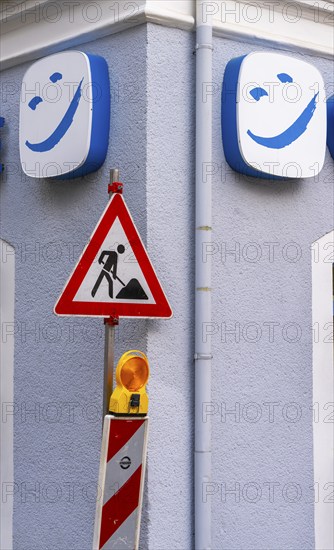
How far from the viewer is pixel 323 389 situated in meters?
6.70

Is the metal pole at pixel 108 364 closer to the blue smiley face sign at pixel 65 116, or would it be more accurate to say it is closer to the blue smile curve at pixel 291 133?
the blue smiley face sign at pixel 65 116

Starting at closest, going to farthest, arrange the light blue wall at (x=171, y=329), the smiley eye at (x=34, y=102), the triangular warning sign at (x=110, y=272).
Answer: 1. the triangular warning sign at (x=110, y=272)
2. the light blue wall at (x=171, y=329)
3. the smiley eye at (x=34, y=102)

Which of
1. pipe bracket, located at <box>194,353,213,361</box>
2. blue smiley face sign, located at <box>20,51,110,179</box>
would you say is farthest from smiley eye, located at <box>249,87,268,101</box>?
pipe bracket, located at <box>194,353,213,361</box>

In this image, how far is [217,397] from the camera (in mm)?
6113

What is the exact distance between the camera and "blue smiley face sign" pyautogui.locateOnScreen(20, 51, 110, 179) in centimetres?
604

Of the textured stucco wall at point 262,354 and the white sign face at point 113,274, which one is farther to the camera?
the textured stucco wall at point 262,354

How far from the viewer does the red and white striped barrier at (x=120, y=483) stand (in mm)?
4902

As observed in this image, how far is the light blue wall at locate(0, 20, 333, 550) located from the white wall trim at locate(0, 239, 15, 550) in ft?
0.26

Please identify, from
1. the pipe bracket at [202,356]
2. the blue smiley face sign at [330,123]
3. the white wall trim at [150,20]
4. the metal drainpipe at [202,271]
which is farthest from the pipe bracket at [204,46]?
the pipe bracket at [202,356]

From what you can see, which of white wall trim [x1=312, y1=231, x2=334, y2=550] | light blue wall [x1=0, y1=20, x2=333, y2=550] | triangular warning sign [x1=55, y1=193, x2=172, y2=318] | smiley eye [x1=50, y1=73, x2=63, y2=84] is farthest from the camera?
white wall trim [x1=312, y1=231, x2=334, y2=550]

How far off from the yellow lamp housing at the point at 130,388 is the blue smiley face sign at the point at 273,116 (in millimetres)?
1653

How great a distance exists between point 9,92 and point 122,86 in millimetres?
1199

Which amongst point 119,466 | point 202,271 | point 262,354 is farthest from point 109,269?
point 262,354

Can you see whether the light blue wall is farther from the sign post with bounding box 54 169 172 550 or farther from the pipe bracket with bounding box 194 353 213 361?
the sign post with bounding box 54 169 172 550
